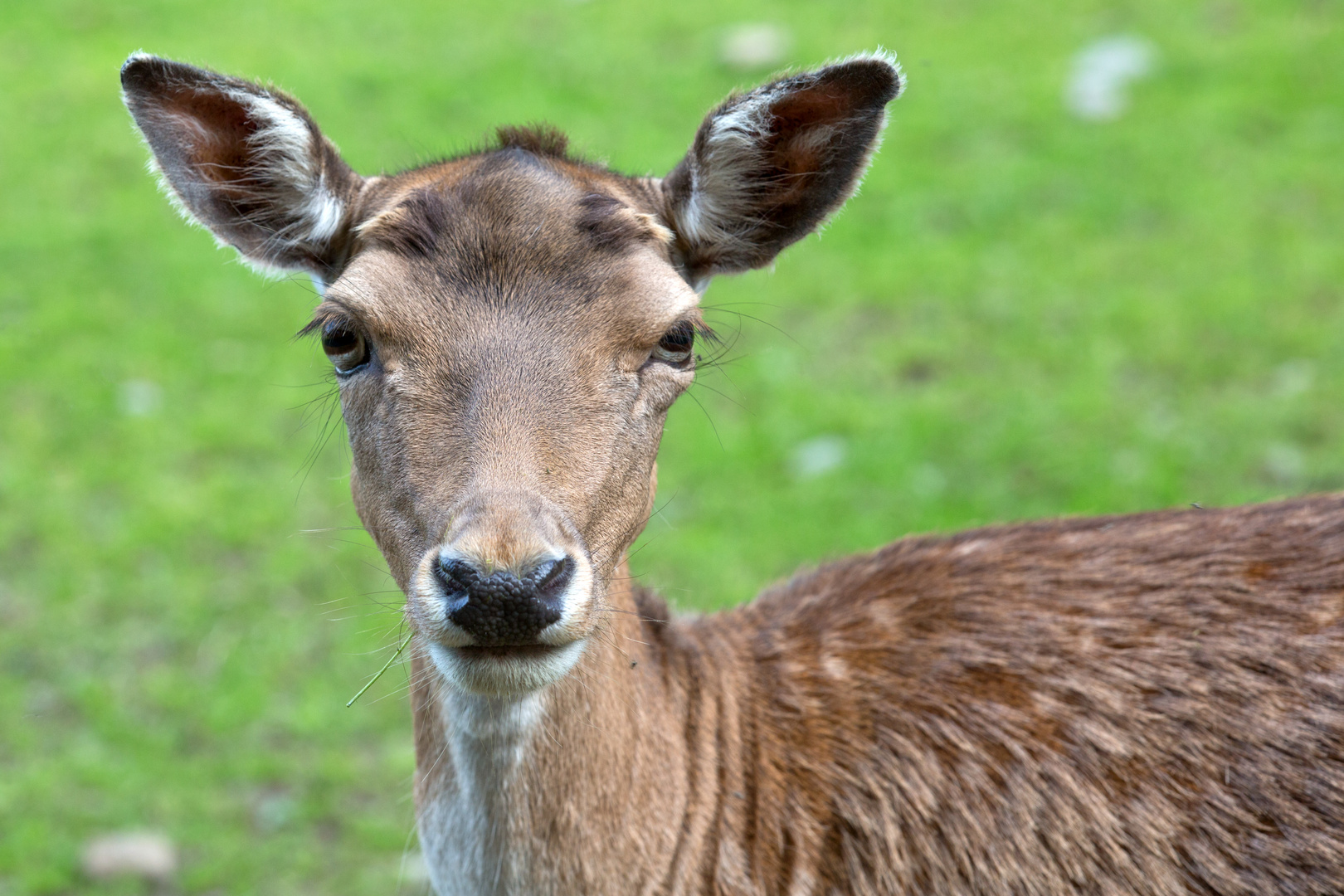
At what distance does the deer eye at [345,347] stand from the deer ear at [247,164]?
48 centimetres

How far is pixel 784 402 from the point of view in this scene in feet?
26.7

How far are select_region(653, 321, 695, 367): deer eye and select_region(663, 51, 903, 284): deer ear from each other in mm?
426

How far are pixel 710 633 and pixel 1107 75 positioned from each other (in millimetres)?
7806

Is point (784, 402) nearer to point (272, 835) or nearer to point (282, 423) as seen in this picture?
point (282, 423)

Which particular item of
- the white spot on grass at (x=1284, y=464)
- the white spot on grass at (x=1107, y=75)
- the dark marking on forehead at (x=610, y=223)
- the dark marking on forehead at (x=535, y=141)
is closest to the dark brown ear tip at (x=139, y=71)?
the dark marking on forehead at (x=535, y=141)

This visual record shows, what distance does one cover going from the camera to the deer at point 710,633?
3.27 m

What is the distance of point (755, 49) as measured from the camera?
10891 millimetres

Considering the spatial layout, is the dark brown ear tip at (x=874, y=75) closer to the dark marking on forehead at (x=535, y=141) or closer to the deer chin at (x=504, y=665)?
the dark marking on forehead at (x=535, y=141)

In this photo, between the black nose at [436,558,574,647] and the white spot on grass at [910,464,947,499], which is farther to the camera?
the white spot on grass at [910,464,947,499]

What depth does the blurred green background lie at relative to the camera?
625cm

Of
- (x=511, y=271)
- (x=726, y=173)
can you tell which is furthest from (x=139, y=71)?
(x=726, y=173)

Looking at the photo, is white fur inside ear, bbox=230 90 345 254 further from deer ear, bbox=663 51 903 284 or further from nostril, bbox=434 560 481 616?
nostril, bbox=434 560 481 616

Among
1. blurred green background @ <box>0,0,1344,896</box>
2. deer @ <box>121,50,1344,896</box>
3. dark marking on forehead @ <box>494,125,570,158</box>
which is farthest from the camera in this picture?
blurred green background @ <box>0,0,1344,896</box>

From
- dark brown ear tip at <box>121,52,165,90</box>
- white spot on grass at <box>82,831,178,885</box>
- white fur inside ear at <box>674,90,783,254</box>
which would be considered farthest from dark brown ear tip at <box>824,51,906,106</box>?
white spot on grass at <box>82,831,178,885</box>
